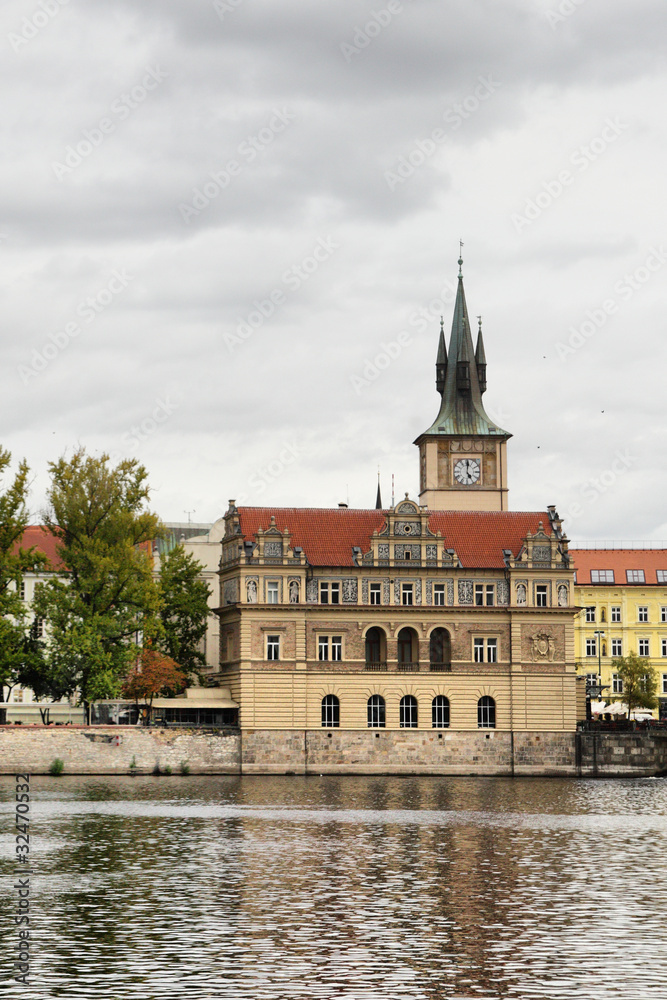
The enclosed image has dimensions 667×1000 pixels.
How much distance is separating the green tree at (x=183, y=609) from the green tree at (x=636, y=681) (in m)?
35.6

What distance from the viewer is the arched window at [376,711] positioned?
3971 inches

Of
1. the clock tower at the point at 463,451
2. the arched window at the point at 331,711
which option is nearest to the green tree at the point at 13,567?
the arched window at the point at 331,711

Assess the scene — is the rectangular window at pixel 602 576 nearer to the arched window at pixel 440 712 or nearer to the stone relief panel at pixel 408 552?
the stone relief panel at pixel 408 552

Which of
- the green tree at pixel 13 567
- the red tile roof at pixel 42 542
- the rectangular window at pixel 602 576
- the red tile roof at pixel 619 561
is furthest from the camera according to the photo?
the red tile roof at pixel 619 561

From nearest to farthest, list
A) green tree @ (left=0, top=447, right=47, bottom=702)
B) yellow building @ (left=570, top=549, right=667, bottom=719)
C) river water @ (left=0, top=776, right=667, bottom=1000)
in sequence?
river water @ (left=0, top=776, right=667, bottom=1000) < green tree @ (left=0, top=447, right=47, bottom=702) < yellow building @ (left=570, top=549, right=667, bottom=719)

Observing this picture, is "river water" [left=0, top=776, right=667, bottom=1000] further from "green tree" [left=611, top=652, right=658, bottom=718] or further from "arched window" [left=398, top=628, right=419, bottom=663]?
"green tree" [left=611, top=652, right=658, bottom=718]

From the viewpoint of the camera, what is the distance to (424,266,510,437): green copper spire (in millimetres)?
131250

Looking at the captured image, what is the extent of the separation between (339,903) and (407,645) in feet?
232

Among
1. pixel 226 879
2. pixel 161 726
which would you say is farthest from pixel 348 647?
pixel 226 879

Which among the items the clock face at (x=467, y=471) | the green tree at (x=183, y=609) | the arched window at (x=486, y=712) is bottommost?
the arched window at (x=486, y=712)

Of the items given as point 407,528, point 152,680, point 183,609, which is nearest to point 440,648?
point 407,528

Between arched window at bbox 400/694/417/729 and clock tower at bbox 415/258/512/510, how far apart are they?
101 ft

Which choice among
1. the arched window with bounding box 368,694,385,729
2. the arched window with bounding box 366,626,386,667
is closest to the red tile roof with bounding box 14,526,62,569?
the arched window with bounding box 366,626,386,667

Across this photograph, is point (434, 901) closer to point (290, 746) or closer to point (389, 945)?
point (389, 945)
